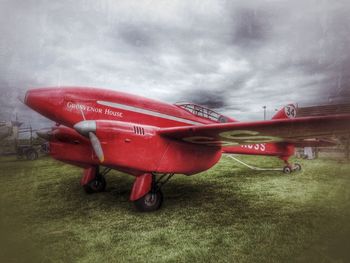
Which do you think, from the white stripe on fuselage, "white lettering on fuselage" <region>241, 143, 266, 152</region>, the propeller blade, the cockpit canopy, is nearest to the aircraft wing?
the white stripe on fuselage

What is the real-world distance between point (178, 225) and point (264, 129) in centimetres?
142

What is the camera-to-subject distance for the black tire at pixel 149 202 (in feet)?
8.94

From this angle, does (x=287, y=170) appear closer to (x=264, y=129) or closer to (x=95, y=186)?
(x=264, y=129)

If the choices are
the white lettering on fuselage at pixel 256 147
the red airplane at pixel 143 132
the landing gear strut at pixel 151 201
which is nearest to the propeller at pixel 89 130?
the red airplane at pixel 143 132

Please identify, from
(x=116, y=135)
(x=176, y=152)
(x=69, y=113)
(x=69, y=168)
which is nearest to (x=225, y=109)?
(x=176, y=152)

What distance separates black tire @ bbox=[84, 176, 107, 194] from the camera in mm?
3946

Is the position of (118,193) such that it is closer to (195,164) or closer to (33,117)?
(195,164)

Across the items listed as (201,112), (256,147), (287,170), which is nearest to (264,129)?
(201,112)

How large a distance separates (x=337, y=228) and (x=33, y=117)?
9.35 ft

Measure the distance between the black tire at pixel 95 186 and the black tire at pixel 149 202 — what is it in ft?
5.31

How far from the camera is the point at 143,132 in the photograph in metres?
2.56

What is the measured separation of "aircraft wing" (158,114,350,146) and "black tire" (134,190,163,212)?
0.84 metres

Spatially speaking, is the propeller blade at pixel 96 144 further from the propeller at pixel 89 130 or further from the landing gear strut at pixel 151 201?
the landing gear strut at pixel 151 201

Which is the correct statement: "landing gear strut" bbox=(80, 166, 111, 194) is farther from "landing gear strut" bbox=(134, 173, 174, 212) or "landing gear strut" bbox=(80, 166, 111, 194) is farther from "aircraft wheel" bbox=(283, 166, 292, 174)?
"aircraft wheel" bbox=(283, 166, 292, 174)
